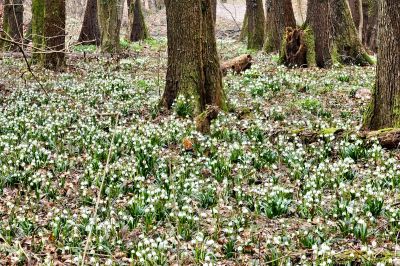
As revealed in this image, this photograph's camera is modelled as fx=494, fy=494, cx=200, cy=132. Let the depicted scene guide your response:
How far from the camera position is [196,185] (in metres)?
7.03

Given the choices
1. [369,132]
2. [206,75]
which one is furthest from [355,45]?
[369,132]

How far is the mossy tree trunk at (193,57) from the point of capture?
10211mm

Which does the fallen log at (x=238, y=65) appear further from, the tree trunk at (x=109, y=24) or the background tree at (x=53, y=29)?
the tree trunk at (x=109, y=24)

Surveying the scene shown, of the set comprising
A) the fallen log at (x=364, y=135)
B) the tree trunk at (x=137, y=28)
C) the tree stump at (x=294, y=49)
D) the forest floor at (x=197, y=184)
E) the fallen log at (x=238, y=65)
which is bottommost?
the forest floor at (x=197, y=184)

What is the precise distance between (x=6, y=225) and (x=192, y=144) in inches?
140

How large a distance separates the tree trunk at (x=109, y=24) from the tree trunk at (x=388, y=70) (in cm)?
1369

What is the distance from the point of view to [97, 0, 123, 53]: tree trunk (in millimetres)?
19969

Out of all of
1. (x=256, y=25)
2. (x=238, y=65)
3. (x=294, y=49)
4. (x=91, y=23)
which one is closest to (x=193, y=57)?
(x=238, y=65)

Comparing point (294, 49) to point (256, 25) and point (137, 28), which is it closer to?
point (256, 25)

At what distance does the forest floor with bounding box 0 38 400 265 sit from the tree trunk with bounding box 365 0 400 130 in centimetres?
65

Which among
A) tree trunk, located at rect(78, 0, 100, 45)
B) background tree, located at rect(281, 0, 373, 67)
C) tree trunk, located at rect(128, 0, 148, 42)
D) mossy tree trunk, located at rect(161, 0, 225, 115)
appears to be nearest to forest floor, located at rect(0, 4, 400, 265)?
mossy tree trunk, located at rect(161, 0, 225, 115)

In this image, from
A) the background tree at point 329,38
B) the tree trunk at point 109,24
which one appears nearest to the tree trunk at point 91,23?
the tree trunk at point 109,24

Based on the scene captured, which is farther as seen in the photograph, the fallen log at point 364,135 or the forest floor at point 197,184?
the fallen log at point 364,135

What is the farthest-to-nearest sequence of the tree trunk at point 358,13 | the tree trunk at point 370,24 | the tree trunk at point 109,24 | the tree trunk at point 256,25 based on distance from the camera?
1. the tree trunk at point 256,25
2. the tree trunk at point 370,24
3. the tree trunk at point 358,13
4. the tree trunk at point 109,24
